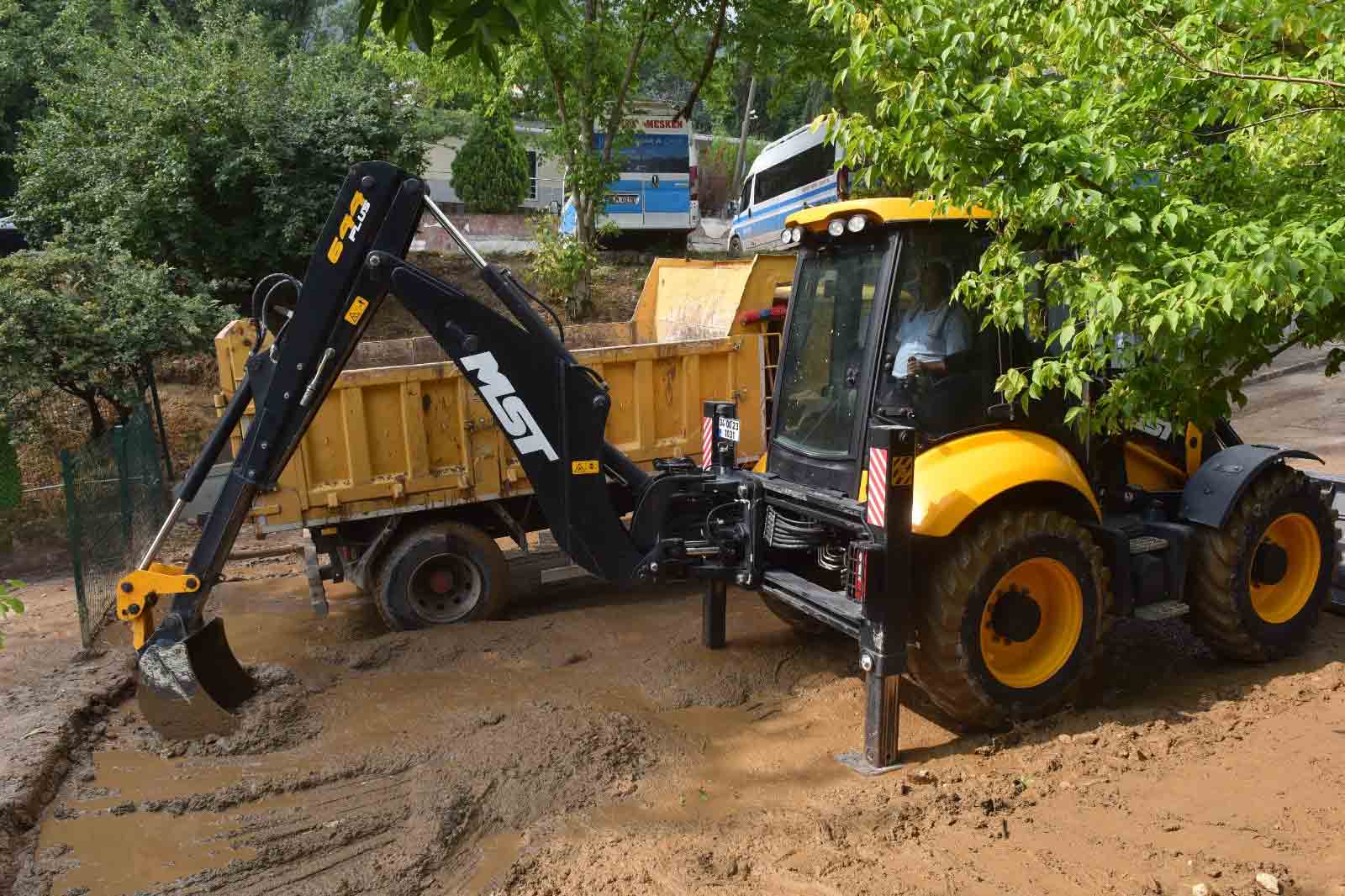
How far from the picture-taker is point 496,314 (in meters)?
5.14

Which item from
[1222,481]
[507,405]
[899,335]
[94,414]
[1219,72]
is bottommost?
[1222,481]

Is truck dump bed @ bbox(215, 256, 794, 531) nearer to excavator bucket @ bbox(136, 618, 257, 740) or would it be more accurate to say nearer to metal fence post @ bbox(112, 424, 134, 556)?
excavator bucket @ bbox(136, 618, 257, 740)

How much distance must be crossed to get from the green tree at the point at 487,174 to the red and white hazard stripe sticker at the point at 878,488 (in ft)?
63.9

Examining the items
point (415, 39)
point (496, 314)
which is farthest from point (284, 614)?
point (415, 39)

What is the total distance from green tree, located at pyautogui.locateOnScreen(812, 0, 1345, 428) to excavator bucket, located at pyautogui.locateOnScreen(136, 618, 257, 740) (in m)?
3.93

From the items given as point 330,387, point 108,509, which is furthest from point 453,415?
point 108,509

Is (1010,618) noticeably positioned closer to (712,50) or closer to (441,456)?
(441,456)

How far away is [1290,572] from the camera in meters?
5.85

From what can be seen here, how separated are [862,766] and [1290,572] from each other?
3.00 m

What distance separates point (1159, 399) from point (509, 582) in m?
4.40

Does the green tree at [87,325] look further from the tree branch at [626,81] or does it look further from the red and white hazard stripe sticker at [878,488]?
the red and white hazard stripe sticker at [878,488]

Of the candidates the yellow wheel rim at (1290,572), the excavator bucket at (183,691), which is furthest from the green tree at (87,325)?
the yellow wheel rim at (1290,572)

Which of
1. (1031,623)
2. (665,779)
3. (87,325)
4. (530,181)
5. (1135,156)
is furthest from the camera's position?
(530,181)

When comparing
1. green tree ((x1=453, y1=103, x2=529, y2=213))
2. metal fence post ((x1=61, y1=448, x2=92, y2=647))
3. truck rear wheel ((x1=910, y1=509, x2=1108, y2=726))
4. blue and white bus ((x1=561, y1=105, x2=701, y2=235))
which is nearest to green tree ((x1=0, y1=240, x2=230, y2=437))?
metal fence post ((x1=61, y1=448, x2=92, y2=647))
